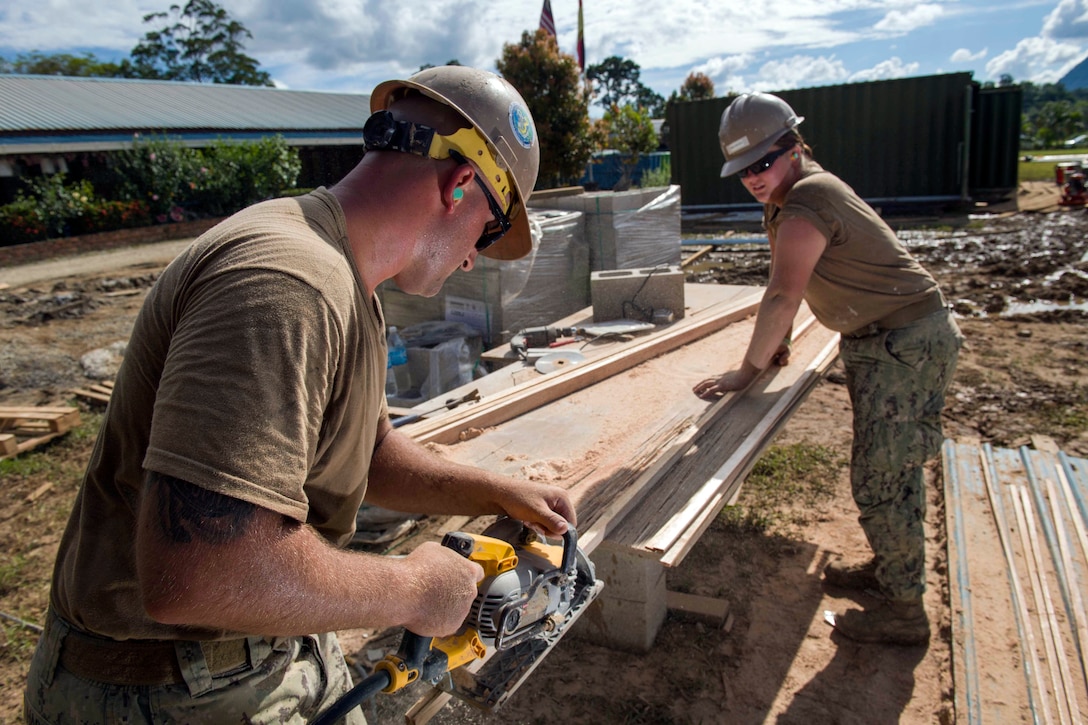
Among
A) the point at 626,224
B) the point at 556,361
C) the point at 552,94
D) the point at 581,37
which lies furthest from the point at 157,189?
the point at 556,361

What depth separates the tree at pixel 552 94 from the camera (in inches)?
→ 663

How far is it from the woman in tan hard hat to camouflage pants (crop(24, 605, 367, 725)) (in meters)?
2.47

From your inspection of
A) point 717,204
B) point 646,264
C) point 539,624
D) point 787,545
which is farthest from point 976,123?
point 539,624

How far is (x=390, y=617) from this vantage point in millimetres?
1310

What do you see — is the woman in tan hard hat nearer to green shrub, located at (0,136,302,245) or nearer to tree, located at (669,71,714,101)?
green shrub, located at (0,136,302,245)

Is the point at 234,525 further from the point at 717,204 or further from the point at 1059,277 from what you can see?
the point at 717,204

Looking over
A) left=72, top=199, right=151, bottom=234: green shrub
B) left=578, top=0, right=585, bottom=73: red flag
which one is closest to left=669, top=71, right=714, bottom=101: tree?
left=578, top=0, right=585, bottom=73: red flag

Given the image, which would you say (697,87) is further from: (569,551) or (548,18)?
(569,551)

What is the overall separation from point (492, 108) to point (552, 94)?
1649 centimetres

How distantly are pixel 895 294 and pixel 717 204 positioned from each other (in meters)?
18.7

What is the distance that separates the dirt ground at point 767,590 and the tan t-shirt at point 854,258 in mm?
1590

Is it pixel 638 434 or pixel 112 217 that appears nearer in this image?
pixel 638 434

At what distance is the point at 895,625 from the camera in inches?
137

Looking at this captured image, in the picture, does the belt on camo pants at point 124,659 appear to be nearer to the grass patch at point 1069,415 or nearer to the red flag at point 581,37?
the grass patch at point 1069,415
